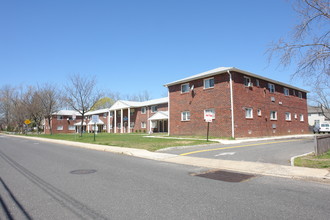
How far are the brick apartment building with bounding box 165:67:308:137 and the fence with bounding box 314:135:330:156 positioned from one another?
34.7 ft

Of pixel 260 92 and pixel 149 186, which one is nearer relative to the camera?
pixel 149 186

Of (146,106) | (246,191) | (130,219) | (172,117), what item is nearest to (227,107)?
(172,117)

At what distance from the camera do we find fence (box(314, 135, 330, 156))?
10469mm

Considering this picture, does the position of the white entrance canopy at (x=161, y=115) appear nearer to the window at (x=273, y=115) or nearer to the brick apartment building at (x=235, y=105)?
the brick apartment building at (x=235, y=105)

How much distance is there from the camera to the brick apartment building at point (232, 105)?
76.2 ft

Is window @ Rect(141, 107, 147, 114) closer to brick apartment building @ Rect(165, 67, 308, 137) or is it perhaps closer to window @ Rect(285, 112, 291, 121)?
brick apartment building @ Rect(165, 67, 308, 137)

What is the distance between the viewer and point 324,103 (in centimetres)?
3962

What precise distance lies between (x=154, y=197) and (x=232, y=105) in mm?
18776

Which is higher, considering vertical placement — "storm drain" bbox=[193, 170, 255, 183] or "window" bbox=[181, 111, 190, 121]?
"window" bbox=[181, 111, 190, 121]

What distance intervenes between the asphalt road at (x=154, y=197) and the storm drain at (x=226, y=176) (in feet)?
0.91

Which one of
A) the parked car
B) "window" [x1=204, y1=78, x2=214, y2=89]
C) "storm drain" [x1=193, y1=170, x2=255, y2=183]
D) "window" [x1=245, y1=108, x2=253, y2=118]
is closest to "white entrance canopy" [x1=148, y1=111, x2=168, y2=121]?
"window" [x1=204, y1=78, x2=214, y2=89]

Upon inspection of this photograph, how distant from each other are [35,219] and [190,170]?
5.46m

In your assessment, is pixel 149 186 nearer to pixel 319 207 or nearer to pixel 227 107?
pixel 319 207

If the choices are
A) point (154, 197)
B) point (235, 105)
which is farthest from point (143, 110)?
point (154, 197)
